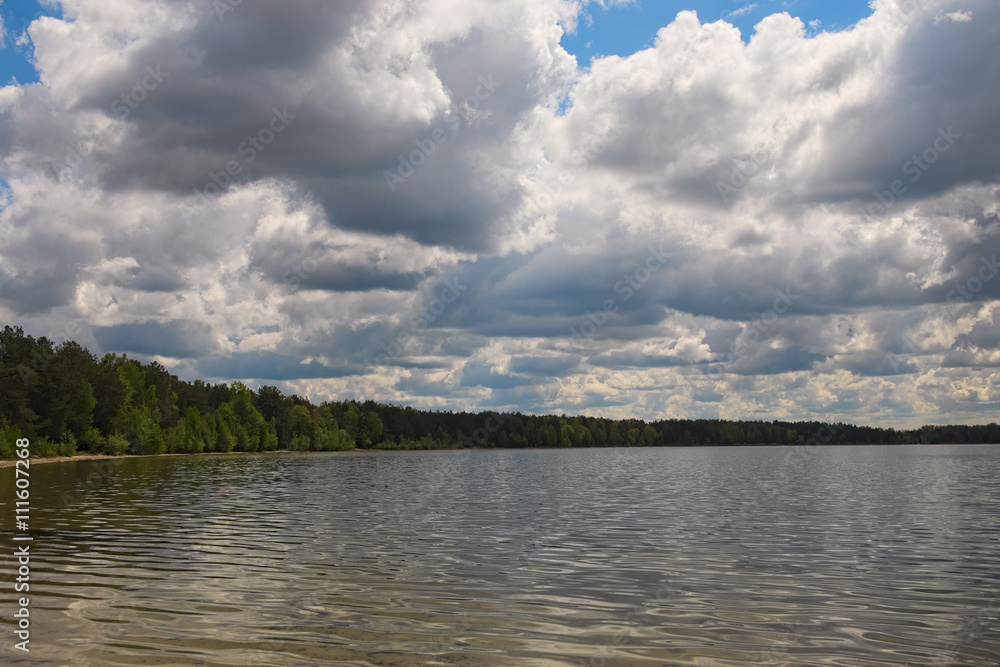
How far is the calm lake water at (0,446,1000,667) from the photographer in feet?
48.7

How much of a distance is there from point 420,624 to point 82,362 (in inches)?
6258

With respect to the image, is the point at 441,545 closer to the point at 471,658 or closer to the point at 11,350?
the point at 471,658

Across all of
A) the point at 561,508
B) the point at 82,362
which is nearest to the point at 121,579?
the point at 561,508

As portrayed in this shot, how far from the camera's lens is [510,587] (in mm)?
21109

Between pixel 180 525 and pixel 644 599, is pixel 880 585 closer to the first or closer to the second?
pixel 644 599

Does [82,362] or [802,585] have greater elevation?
[82,362]

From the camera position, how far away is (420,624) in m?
16.7

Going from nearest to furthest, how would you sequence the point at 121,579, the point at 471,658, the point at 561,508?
1. the point at 471,658
2. the point at 121,579
3. the point at 561,508

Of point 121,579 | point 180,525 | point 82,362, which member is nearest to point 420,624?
point 121,579

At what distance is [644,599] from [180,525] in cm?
2455

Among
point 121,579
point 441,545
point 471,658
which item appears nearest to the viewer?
point 471,658

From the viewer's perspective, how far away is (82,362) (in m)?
152

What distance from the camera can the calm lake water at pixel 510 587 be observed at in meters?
14.9

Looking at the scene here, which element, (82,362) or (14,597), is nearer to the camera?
(14,597)
